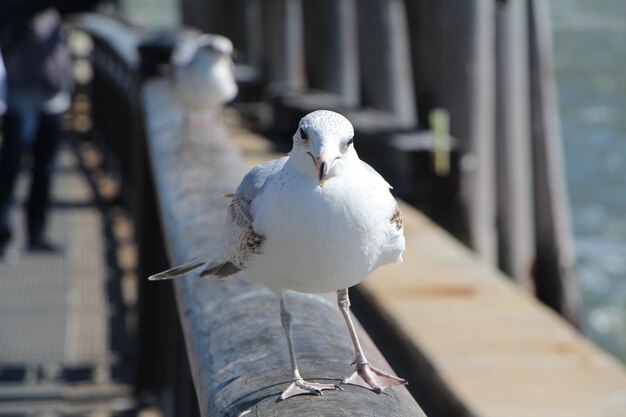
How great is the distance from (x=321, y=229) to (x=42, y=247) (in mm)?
5915

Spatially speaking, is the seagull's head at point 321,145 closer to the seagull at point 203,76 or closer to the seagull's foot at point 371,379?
the seagull's foot at point 371,379

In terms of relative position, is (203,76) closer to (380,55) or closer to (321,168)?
(321,168)

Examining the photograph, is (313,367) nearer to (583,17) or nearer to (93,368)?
(93,368)

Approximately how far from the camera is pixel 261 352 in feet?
6.91

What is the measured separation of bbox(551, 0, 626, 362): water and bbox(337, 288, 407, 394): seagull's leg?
449 inches

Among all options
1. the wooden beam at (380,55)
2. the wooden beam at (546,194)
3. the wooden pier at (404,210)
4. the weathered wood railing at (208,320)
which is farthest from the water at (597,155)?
the weathered wood railing at (208,320)

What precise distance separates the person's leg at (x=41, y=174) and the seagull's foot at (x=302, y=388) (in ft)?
19.6

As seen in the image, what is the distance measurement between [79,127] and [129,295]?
7.53 metres

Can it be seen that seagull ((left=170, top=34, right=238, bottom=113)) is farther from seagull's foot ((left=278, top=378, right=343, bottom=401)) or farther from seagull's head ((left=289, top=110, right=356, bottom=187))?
seagull's foot ((left=278, top=378, right=343, bottom=401))

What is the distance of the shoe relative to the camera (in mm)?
7746

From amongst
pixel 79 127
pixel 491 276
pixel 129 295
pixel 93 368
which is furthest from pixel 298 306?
pixel 79 127

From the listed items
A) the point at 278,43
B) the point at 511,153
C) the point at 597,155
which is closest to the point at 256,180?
the point at 511,153

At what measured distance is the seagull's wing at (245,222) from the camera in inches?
87.7

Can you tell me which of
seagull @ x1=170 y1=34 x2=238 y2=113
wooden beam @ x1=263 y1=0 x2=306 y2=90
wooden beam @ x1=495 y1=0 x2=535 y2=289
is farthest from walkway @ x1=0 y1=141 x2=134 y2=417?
wooden beam @ x1=263 y1=0 x2=306 y2=90
